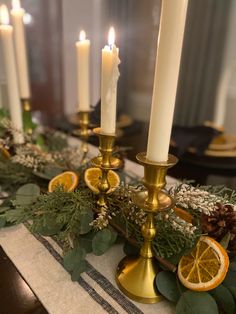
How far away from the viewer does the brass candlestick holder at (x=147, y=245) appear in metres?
0.40

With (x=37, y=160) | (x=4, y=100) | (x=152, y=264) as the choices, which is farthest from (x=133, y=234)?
(x=4, y=100)

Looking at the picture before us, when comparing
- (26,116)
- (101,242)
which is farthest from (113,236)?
(26,116)

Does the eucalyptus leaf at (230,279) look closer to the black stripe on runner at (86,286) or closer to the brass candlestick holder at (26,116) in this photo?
the black stripe on runner at (86,286)

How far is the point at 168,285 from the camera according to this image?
45 centimetres

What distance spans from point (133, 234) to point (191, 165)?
17.4 inches

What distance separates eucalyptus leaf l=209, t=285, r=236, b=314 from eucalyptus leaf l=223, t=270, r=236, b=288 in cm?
1

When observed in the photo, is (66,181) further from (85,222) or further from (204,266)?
(204,266)

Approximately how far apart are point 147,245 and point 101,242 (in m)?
0.08

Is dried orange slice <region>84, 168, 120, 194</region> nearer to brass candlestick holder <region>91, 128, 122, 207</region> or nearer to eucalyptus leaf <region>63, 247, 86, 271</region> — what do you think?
brass candlestick holder <region>91, 128, 122, 207</region>

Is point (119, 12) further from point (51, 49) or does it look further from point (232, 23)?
point (232, 23)

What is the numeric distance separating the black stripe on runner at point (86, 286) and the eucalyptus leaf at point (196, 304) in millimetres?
100

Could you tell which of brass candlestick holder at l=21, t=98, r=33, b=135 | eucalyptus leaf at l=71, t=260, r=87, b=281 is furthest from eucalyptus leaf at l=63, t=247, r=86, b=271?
brass candlestick holder at l=21, t=98, r=33, b=135

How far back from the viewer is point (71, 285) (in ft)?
1.52

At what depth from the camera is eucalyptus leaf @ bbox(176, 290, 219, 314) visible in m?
0.39
